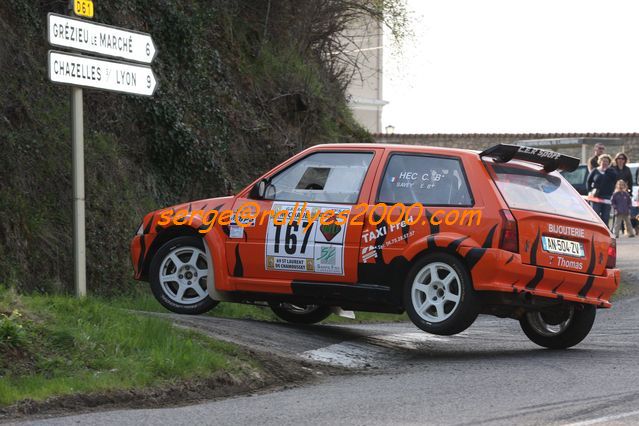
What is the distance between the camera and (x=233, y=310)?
14.9 metres

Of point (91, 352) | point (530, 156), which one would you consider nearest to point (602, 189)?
point (530, 156)

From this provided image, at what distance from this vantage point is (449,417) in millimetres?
7430

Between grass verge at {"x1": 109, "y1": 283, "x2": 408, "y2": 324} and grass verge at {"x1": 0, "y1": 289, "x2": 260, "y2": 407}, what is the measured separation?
3672 mm

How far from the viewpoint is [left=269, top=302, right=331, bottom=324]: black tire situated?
1307 cm

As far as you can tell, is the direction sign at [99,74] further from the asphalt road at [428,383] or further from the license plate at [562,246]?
the license plate at [562,246]

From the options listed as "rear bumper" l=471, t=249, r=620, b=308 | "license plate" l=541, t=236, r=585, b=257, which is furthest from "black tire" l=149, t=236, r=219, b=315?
"license plate" l=541, t=236, r=585, b=257

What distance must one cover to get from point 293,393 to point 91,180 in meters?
8.50

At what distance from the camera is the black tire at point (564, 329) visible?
11547 mm

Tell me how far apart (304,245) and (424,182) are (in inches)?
46.6

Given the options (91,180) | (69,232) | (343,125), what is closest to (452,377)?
(69,232)

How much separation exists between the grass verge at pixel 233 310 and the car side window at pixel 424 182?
3327 millimetres

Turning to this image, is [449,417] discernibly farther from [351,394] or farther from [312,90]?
[312,90]

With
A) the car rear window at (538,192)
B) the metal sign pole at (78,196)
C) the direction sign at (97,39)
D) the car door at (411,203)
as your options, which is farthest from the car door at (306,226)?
the direction sign at (97,39)

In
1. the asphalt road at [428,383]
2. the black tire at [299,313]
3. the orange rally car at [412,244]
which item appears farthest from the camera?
the black tire at [299,313]
